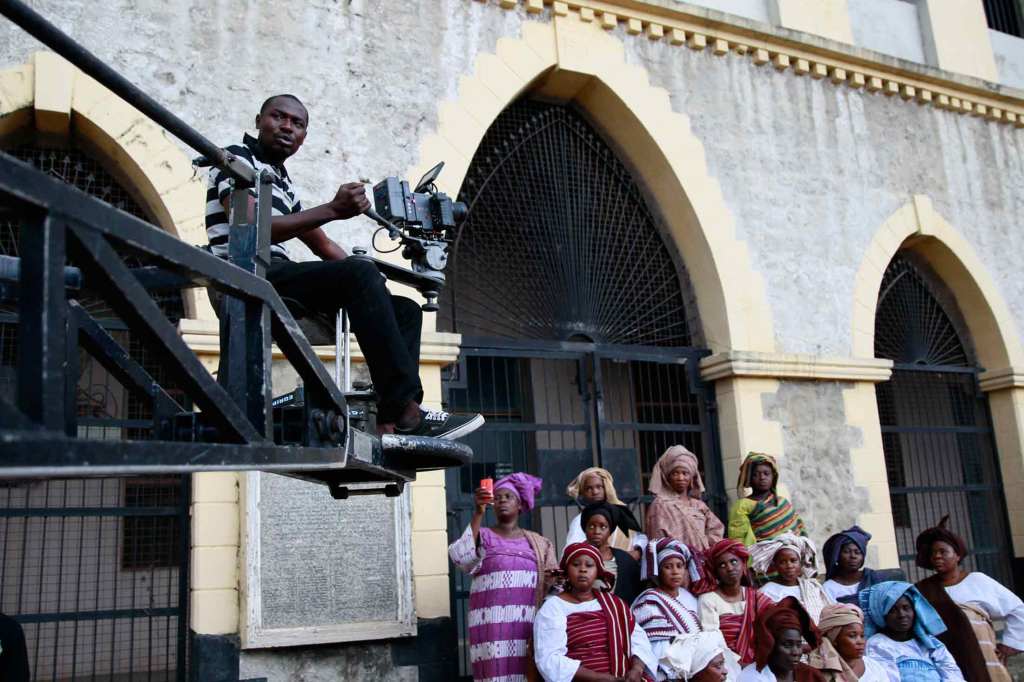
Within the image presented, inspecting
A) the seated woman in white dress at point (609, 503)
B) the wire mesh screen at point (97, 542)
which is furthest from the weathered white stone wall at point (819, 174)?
the wire mesh screen at point (97, 542)

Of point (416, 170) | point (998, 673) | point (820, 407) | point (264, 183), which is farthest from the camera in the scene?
point (820, 407)

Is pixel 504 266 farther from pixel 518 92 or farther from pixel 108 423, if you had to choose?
pixel 108 423

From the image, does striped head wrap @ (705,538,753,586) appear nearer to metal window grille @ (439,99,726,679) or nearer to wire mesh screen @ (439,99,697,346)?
metal window grille @ (439,99,726,679)

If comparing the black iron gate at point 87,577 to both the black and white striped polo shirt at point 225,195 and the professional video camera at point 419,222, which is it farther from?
the professional video camera at point 419,222

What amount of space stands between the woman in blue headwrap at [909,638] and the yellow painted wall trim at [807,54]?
473cm

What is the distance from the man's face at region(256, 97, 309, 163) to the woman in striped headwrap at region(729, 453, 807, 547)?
4014mm

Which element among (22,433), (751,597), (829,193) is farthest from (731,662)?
(829,193)

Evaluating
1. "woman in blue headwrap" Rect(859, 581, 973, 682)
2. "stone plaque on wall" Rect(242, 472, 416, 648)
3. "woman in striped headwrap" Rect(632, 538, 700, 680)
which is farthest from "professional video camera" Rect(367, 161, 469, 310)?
"woman in blue headwrap" Rect(859, 581, 973, 682)

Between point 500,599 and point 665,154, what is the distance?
4.07 meters

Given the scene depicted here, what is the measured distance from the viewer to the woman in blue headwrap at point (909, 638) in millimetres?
5527

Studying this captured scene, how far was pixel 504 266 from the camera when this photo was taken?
298 inches

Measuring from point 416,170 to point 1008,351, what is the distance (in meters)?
6.02

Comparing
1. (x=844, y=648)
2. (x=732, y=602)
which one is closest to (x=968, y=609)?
(x=844, y=648)

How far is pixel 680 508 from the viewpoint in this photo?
242 inches
